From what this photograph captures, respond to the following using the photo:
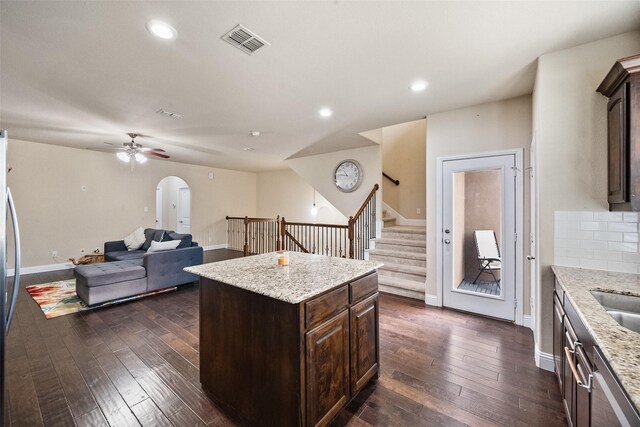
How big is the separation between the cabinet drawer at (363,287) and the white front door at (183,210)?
7.79 meters

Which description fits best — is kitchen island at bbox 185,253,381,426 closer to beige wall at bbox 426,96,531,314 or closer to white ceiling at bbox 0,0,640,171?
white ceiling at bbox 0,0,640,171

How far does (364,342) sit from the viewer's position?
2.05m

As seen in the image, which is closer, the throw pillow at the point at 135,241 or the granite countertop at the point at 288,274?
the granite countertop at the point at 288,274

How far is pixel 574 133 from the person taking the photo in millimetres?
2242

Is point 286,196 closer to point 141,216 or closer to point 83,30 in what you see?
point 141,216

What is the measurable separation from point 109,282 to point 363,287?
149 inches

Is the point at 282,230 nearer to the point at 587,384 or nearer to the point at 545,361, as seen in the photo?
the point at 545,361

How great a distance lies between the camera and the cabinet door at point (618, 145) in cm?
176

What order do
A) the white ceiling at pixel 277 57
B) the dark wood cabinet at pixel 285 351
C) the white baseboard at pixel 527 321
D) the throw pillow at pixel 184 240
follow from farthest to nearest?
the throw pillow at pixel 184 240 < the white baseboard at pixel 527 321 < the white ceiling at pixel 277 57 < the dark wood cabinet at pixel 285 351

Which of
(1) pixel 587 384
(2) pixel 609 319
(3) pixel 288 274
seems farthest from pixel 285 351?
(2) pixel 609 319

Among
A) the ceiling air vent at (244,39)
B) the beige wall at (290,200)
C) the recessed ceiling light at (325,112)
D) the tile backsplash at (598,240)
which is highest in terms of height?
Answer: the recessed ceiling light at (325,112)

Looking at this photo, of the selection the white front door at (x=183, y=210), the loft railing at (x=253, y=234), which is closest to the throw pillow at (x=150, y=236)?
the loft railing at (x=253, y=234)

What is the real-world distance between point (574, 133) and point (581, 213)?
A: 68 centimetres

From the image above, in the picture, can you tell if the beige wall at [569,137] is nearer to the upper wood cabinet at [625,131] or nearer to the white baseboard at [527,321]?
the upper wood cabinet at [625,131]
